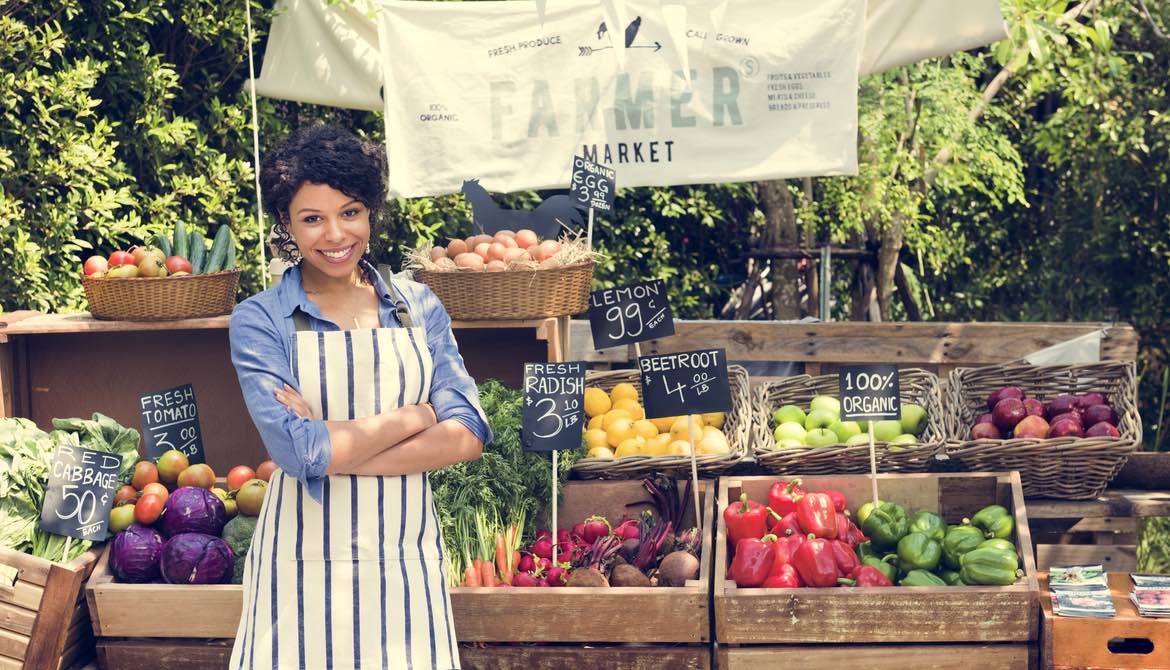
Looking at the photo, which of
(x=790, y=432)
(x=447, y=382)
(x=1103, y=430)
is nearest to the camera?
(x=447, y=382)

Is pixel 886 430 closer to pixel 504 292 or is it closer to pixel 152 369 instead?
pixel 504 292

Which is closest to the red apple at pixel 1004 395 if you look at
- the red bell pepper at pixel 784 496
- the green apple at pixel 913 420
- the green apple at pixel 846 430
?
the green apple at pixel 913 420

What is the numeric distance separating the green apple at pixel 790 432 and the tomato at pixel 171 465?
197cm

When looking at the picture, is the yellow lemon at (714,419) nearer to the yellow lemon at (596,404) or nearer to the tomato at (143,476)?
the yellow lemon at (596,404)

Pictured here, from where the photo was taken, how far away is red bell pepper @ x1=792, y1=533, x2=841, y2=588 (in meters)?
3.42

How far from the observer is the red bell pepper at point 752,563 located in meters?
3.46

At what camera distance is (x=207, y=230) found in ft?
19.5

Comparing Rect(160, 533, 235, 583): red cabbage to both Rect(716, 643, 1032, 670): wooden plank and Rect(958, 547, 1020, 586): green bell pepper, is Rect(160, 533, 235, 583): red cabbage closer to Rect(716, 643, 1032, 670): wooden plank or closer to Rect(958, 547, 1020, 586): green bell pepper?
Rect(716, 643, 1032, 670): wooden plank

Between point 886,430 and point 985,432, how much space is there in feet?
1.07

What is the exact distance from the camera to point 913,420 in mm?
4422

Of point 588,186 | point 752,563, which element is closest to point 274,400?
point 752,563

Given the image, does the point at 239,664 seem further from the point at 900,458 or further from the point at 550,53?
the point at 550,53

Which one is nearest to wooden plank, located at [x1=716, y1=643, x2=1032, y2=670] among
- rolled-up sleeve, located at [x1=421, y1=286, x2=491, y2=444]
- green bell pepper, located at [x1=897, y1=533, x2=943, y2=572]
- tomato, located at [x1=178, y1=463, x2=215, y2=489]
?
green bell pepper, located at [x1=897, y1=533, x2=943, y2=572]

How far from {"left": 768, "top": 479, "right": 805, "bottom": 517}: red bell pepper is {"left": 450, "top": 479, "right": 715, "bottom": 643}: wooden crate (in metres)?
0.44
